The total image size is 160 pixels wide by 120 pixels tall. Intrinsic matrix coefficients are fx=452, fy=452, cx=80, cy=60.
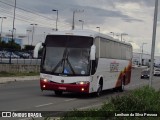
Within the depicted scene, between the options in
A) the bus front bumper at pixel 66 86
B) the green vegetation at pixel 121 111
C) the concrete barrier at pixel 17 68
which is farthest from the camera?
the concrete barrier at pixel 17 68

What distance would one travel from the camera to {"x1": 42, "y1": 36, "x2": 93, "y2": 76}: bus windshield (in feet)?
72.0

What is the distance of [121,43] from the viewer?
3009 centimetres

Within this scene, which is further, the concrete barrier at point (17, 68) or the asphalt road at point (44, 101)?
the concrete barrier at point (17, 68)

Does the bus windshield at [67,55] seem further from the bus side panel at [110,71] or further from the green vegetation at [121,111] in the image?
the green vegetation at [121,111]

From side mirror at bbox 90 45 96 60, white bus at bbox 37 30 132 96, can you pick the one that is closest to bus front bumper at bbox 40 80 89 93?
white bus at bbox 37 30 132 96

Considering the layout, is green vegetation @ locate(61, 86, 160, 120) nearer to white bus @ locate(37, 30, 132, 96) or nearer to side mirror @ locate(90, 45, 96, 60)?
side mirror @ locate(90, 45, 96, 60)

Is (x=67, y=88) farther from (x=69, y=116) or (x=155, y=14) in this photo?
(x=69, y=116)

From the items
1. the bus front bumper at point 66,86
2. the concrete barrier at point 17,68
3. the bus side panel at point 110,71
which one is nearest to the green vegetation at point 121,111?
the bus front bumper at point 66,86

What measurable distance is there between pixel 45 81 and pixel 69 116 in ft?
43.4

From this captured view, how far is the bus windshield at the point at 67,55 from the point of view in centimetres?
2195

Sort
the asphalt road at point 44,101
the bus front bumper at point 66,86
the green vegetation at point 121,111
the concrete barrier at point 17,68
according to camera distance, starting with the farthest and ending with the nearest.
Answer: the concrete barrier at point 17,68 → the bus front bumper at point 66,86 → the asphalt road at point 44,101 → the green vegetation at point 121,111

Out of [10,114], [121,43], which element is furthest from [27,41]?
[10,114]

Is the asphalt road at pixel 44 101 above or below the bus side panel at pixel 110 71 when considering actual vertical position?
below

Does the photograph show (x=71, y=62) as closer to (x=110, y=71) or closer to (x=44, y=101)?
(x=44, y=101)
